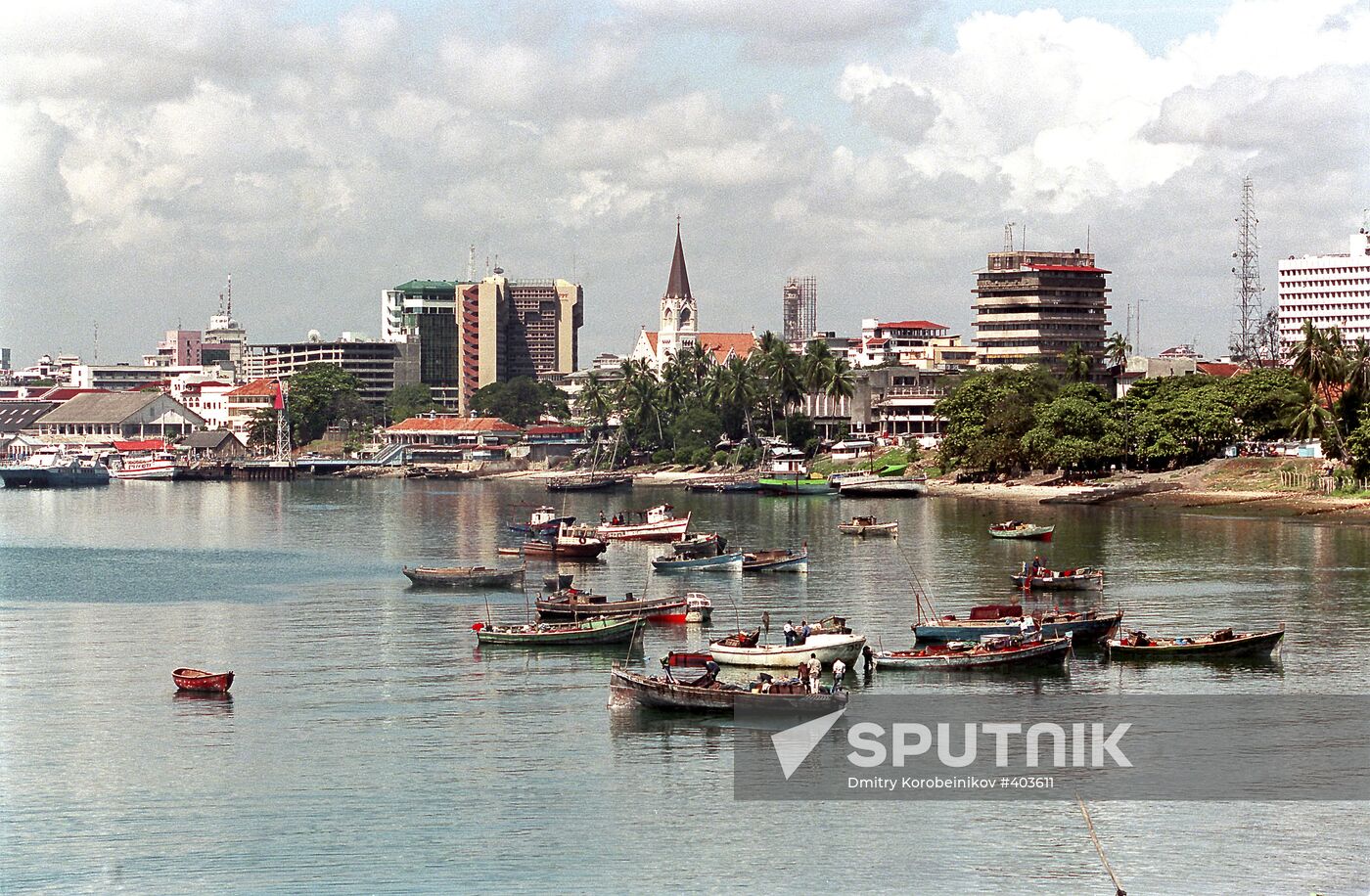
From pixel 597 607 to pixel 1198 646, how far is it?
24.4 metres

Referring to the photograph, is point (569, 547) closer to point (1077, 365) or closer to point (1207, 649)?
point (1207, 649)

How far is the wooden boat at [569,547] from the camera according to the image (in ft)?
334

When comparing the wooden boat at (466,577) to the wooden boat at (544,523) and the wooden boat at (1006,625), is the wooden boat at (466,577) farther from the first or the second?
the wooden boat at (1006,625)

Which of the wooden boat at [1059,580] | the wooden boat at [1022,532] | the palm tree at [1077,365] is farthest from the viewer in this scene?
the palm tree at [1077,365]

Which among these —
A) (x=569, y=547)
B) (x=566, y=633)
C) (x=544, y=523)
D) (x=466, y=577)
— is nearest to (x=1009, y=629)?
(x=566, y=633)

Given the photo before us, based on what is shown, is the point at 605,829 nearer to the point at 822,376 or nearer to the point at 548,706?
the point at 548,706

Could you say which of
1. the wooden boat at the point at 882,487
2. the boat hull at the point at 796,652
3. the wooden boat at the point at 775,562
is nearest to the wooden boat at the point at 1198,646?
the boat hull at the point at 796,652

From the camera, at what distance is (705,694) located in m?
52.7

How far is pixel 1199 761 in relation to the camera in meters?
47.4

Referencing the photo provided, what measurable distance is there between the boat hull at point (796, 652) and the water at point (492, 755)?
1.72 metres

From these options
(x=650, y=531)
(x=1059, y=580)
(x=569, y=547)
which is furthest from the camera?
(x=650, y=531)

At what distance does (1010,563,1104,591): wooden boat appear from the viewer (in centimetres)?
8156

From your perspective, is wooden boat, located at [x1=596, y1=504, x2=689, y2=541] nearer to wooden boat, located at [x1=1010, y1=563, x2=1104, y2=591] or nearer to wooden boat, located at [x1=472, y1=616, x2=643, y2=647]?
wooden boat, located at [x1=1010, y1=563, x2=1104, y2=591]

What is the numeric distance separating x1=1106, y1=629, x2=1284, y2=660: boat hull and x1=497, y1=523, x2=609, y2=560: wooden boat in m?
45.3
